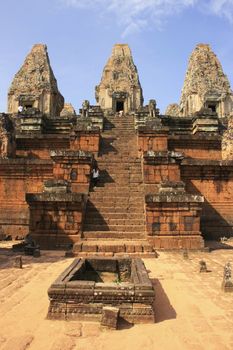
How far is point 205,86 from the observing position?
31875 millimetres

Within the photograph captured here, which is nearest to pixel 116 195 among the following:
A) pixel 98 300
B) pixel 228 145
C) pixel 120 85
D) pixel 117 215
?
pixel 117 215

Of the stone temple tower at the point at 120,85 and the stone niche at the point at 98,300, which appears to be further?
the stone temple tower at the point at 120,85

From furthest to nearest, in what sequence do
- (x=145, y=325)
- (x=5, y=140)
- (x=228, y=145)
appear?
1. (x=228, y=145)
2. (x=5, y=140)
3. (x=145, y=325)

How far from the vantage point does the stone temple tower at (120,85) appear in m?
33.5

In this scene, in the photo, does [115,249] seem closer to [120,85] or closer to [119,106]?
[119,106]

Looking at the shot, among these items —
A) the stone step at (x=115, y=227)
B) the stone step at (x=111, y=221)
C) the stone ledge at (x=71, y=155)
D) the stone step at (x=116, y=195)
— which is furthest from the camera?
the stone ledge at (x=71, y=155)

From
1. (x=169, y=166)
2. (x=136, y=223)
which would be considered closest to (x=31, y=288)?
(x=136, y=223)

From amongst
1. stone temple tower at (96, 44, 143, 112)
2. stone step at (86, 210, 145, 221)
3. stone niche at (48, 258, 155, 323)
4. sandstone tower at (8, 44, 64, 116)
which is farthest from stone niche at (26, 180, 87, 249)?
stone temple tower at (96, 44, 143, 112)

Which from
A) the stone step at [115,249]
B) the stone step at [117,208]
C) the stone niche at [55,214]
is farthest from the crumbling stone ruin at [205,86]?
the stone step at [115,249]

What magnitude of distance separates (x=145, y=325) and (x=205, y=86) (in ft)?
103

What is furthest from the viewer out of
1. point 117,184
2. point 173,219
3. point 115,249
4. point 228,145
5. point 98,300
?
point 228,145

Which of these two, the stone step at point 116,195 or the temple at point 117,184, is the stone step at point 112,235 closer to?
the temple at point 117,184

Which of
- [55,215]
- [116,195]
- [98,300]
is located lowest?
[98,300]

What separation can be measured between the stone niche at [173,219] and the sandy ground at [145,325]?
2.57 m
